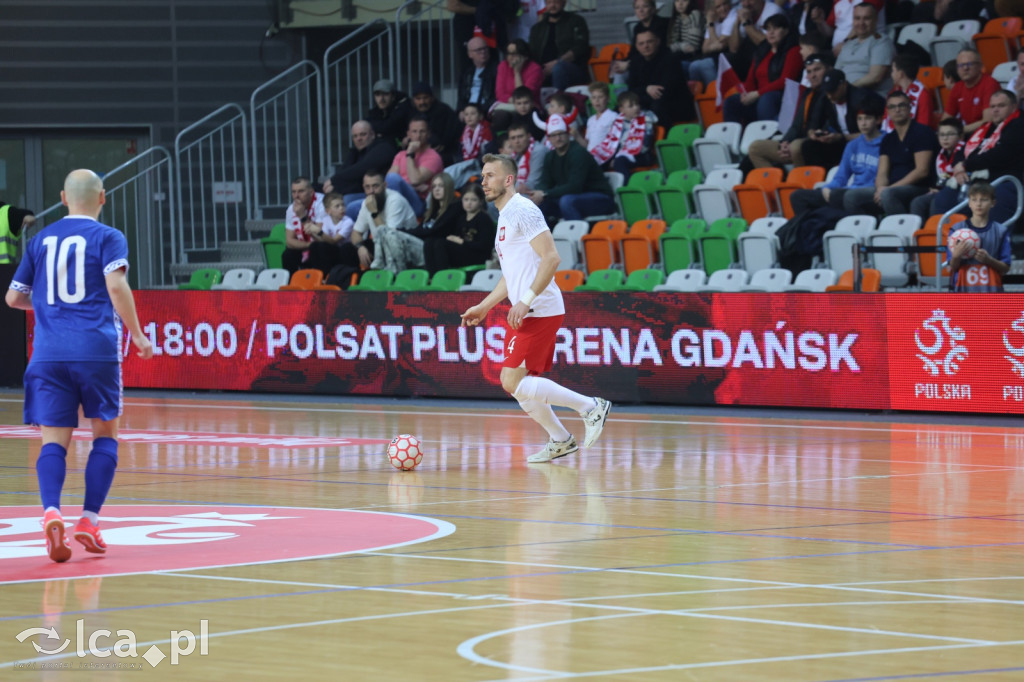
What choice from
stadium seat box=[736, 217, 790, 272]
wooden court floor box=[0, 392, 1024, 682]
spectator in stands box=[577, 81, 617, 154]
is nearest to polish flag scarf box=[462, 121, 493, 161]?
spectator in stands box=[577, 81, 617, 154]

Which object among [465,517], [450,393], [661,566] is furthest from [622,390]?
[661,566]

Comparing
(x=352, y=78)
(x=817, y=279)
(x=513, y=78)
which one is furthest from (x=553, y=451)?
(x=352, y=78)

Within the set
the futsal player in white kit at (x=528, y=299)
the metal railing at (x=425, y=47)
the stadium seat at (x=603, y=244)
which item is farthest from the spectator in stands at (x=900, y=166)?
the metal railing at (x=425, y=47)

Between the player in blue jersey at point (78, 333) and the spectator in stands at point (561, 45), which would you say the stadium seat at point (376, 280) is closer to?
the spectator in stands at point (561, 45)

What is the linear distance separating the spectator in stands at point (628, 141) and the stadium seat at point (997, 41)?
4137mm

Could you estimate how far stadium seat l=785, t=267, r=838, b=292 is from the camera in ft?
50.6

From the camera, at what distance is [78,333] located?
22.4ft

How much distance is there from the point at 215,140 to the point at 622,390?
11.7 metres

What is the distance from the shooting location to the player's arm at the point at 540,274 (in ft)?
33.7

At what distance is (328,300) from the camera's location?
57.5 ft

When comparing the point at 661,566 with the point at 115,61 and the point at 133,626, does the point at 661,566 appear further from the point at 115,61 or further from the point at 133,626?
the point at 115,61

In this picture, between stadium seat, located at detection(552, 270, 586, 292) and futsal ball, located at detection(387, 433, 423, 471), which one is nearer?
futsal ball, located at detection(387, 433, 423, 471)

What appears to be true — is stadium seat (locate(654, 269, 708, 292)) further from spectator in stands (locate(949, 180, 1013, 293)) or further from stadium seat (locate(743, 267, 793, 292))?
spectator in stands (locate(949, 180, 1013, 293))

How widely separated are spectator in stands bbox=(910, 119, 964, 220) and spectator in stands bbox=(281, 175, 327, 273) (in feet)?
26.9
